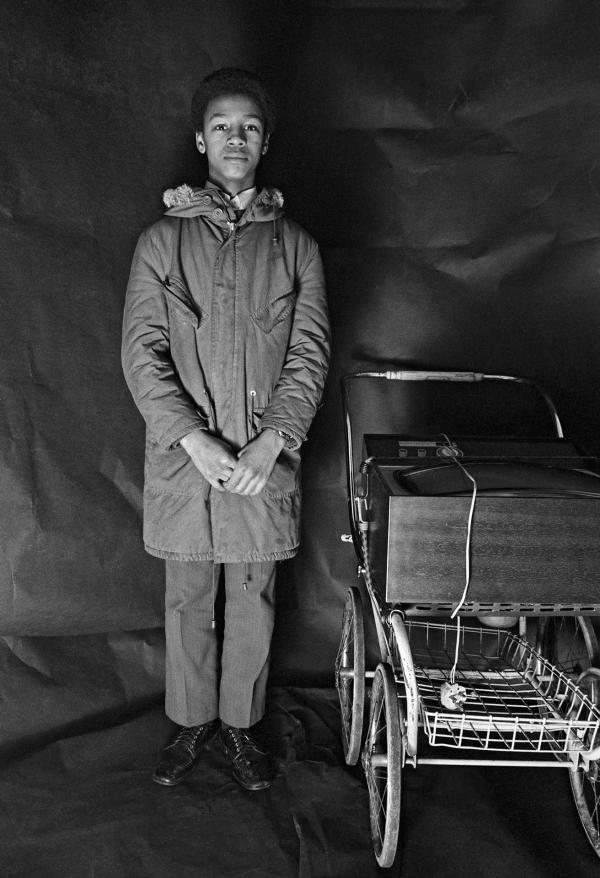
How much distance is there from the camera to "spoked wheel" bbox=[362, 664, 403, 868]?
1.52 metres

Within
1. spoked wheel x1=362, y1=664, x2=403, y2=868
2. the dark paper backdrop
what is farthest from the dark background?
spoked wheel x1=362, y1=664, x2=403, y2=868

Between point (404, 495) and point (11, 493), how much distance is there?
1213mm

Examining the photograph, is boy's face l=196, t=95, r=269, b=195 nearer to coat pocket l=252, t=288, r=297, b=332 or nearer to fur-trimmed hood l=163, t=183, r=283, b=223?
fur-trimmed hood l=163, t=183, r=283, b=223

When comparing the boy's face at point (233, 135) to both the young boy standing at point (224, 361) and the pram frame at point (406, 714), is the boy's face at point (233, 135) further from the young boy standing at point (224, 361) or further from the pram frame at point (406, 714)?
the pram frame at point (406, 714)

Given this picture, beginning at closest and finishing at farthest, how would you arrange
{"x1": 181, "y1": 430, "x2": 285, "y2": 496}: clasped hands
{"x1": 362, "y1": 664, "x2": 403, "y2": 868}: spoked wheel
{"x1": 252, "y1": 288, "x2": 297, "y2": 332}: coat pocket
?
{"x1": 362, "y1": 664, "x2": 403, "y2": 868}: spoked wheel < {"x1": 181, "y1": 430, "x2": 285, "y2": 496}: clasped hands < {"x1": 252, "y1": 288, "x2": 297, "y2": 332}: coat pocket

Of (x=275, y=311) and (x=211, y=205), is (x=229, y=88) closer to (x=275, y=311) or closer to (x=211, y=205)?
(x=211, y=205)

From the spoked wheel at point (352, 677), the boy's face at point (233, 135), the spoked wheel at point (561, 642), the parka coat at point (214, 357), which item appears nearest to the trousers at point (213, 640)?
the parka coat at point (214, 357)

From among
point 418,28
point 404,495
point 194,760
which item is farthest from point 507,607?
point 418,28

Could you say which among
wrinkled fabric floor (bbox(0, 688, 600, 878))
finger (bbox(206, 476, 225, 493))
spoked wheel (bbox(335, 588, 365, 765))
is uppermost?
finger (bbox(206, 476, 225, 493))

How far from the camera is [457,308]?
2.34 meters

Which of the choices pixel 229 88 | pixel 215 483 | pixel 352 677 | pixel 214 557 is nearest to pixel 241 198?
pixel 229 88

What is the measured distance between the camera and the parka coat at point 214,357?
73.3 inches

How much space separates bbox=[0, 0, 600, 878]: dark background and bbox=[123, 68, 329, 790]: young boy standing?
0.27 m

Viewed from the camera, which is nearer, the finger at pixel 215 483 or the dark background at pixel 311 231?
the finger at pixel 215 483
